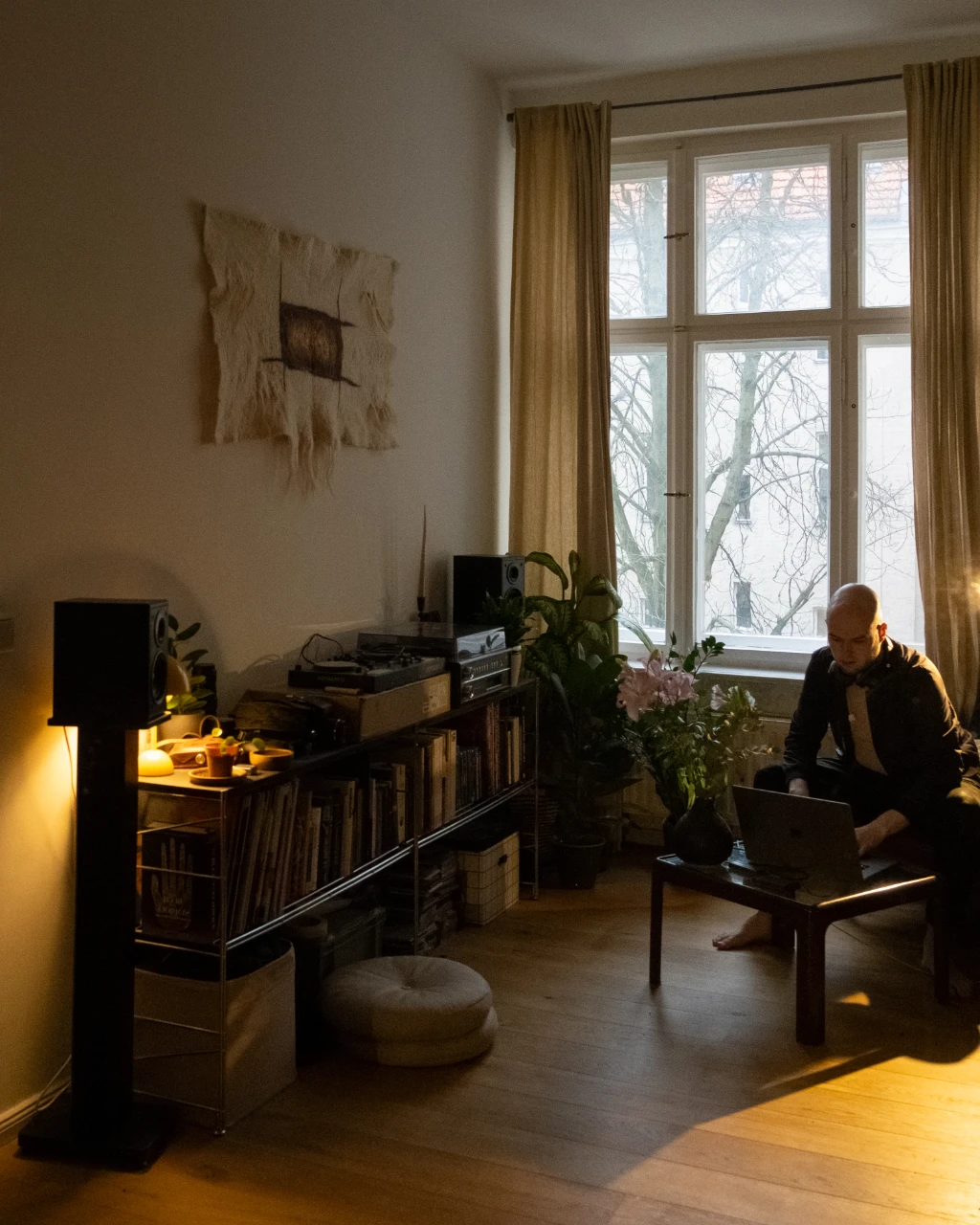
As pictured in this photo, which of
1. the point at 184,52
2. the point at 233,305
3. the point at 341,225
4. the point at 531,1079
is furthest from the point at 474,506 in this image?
the point at 531,1079

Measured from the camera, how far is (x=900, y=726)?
399 centimetres

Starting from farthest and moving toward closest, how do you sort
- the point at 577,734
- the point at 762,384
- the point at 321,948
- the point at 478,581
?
the point at 762,384, the point at 577,734, the point at 478,581, the point at 321,948

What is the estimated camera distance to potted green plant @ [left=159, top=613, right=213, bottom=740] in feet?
9.73

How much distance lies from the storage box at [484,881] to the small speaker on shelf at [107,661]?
1.78 m

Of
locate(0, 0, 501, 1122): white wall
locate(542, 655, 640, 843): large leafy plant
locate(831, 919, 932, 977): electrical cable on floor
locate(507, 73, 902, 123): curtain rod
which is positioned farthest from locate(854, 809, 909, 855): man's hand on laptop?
locate(507, 73, 902, 123): curtain rod

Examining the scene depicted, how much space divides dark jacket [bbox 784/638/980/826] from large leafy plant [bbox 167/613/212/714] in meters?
2.07

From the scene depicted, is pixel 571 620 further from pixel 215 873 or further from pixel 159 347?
pixel 215 873

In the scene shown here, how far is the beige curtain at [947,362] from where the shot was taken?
4.63 metres

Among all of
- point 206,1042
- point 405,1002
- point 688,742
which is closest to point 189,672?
point 206,1042

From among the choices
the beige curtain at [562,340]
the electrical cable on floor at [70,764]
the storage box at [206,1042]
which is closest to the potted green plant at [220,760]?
the electrical cable on floor at [70,764]

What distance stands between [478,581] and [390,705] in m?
1.24

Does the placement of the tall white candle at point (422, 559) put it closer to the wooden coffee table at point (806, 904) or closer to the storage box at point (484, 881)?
the storage box at point (484, 881)

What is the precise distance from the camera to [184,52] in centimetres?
320

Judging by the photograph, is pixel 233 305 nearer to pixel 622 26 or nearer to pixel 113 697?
pixel 113 697
